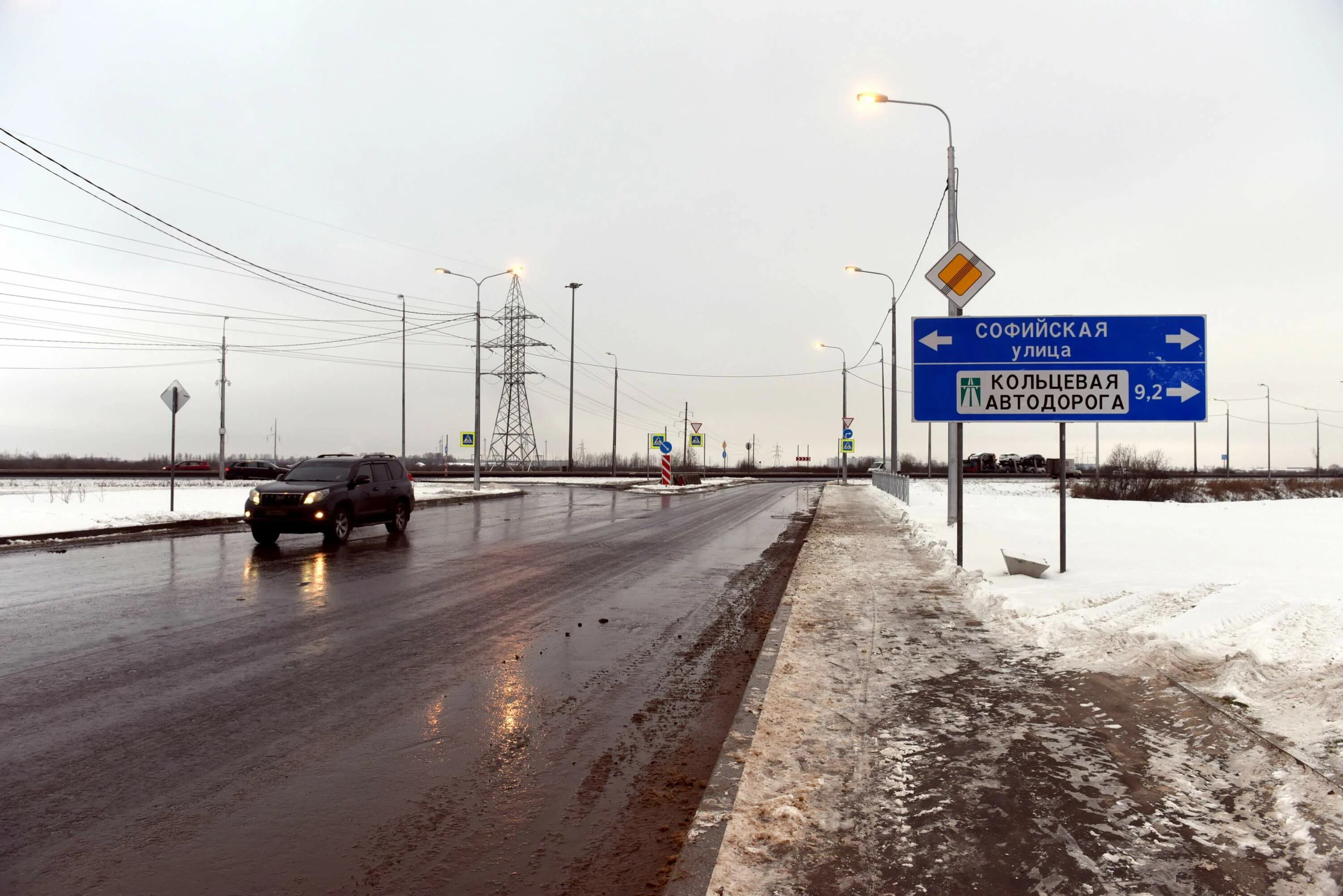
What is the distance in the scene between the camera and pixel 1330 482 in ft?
150

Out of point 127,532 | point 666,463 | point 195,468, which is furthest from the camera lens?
point 195,468

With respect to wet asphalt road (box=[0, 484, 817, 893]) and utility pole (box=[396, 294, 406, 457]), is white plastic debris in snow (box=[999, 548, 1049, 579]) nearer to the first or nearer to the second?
wet asphalt road (box=[0, 484, 817, 893])

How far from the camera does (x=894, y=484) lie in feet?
102

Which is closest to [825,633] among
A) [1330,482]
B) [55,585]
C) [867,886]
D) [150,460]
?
[867,886]

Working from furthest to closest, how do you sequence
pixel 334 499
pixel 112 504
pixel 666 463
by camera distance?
pixel 666 463 → pixel 112 504 → pixel 334 499

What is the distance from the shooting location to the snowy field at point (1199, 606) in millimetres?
5098

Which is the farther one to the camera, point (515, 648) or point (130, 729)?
point (515, 648)

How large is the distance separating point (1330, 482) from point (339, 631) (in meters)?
56.5

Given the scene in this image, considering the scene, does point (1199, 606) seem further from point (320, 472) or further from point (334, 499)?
point (320, 472)

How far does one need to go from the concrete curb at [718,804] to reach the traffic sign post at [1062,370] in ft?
21.1

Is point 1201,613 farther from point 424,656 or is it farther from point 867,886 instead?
point 424,656

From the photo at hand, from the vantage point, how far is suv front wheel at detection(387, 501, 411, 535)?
17.8 m

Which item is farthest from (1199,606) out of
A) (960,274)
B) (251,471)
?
A: (251,471)

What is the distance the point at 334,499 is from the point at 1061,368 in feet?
42.9
